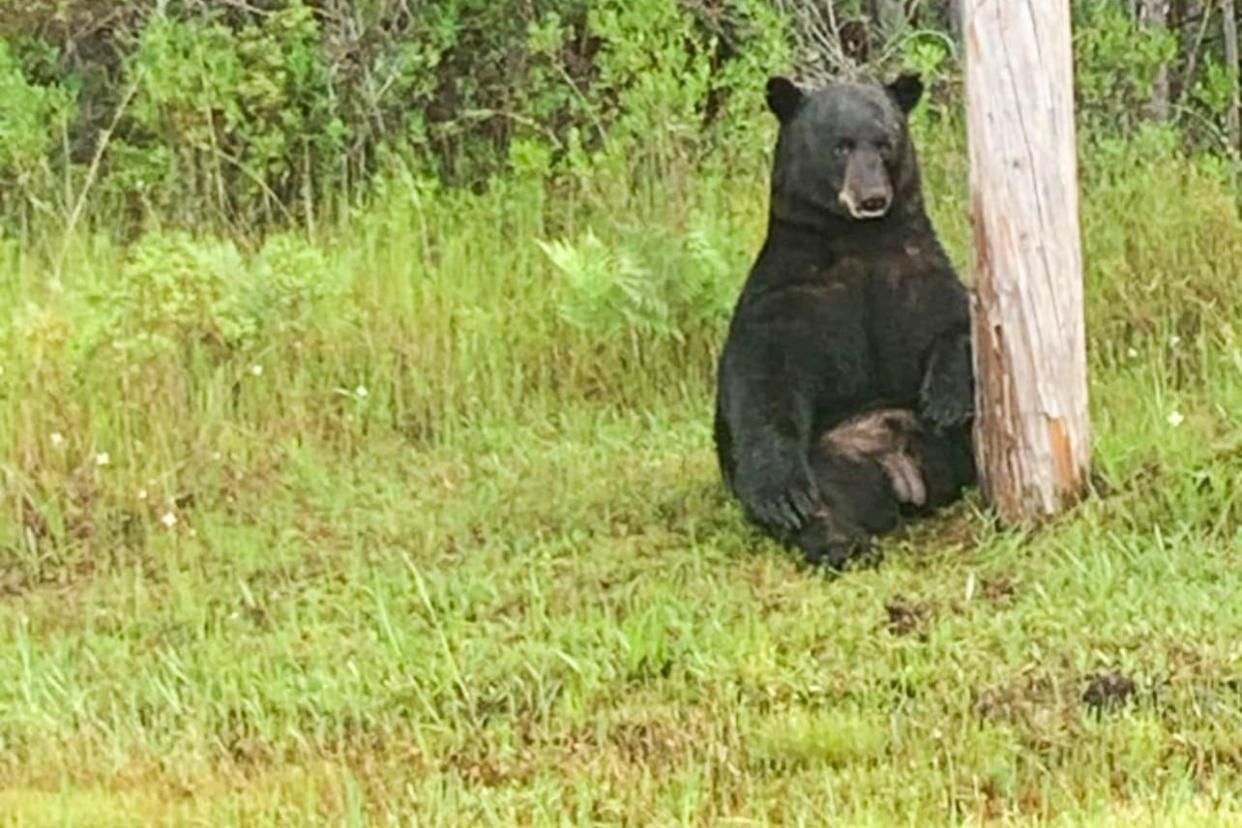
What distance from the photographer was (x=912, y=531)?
6625 millimetres

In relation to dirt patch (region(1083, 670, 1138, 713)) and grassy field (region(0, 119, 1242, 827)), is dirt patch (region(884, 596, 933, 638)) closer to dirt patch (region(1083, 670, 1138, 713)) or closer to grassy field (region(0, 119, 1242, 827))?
grassy field (region(0, 119, 1242, 827))

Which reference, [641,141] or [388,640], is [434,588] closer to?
[388,640]

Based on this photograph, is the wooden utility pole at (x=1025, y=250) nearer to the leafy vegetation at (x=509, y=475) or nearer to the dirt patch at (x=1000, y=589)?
the leafy vegetation at (x=509, y=475)

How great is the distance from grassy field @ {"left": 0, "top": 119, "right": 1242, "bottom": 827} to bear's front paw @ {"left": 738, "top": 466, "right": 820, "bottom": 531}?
0.42 feet

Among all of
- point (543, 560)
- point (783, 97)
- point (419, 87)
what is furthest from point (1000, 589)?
point (419, 87)

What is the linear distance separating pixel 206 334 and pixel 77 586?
1834mm

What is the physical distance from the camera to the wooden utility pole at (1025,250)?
637 cm

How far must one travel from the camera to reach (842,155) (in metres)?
6.75

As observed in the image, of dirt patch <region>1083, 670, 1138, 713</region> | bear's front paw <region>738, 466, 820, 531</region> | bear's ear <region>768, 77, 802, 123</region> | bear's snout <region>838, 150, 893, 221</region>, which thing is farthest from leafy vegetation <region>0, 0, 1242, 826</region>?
bear's ear <region>768, 77, 802, 123</region>

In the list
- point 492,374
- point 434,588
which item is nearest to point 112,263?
point 492,374

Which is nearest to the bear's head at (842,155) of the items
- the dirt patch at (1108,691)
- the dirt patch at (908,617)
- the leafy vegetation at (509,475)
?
the leafy vegetation at (509,475)

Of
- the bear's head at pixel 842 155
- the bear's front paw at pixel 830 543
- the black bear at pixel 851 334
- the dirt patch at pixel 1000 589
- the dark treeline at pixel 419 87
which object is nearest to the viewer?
the dirt patch at pixel 1000 589

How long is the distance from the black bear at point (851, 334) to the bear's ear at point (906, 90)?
0.07 m

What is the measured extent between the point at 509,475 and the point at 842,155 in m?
1.66
